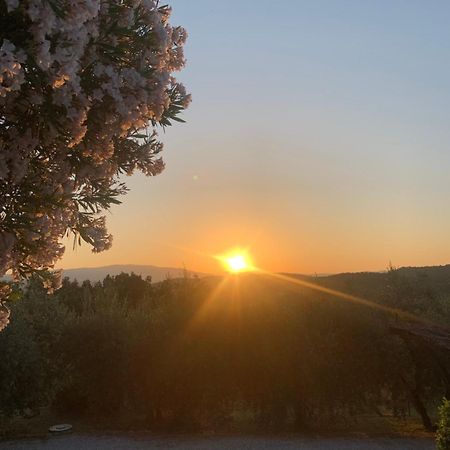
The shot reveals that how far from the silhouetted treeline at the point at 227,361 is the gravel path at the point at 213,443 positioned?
7.84ft

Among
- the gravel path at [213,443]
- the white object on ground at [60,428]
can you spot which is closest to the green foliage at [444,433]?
the gravel path at [213,443]

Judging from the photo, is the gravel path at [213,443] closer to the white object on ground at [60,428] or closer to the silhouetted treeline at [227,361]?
the white object on ground at [60,428]

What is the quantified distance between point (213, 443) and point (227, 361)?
4800 millimetres

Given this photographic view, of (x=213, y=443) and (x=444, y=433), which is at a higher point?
(x=444, y=433)

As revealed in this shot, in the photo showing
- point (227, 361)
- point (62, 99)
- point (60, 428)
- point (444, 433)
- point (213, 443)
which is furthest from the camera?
point (227, 361)

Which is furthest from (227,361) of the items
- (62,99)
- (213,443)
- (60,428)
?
(62,99)

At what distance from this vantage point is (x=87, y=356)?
30.0 meters

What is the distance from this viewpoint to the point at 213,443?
79.5ft

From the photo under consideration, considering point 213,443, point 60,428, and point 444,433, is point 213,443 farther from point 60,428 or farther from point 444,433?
point 444,433

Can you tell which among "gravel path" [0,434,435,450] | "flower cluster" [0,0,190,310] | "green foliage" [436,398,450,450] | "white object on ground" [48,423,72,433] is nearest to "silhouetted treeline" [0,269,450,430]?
"white object on ground" [48,423,72,433]

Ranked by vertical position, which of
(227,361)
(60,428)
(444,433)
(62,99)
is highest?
(62,99)

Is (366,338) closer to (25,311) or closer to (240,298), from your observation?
(240,298)

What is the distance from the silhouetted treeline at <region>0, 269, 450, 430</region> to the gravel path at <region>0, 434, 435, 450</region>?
2.39 metres

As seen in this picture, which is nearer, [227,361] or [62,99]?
[62,99]
